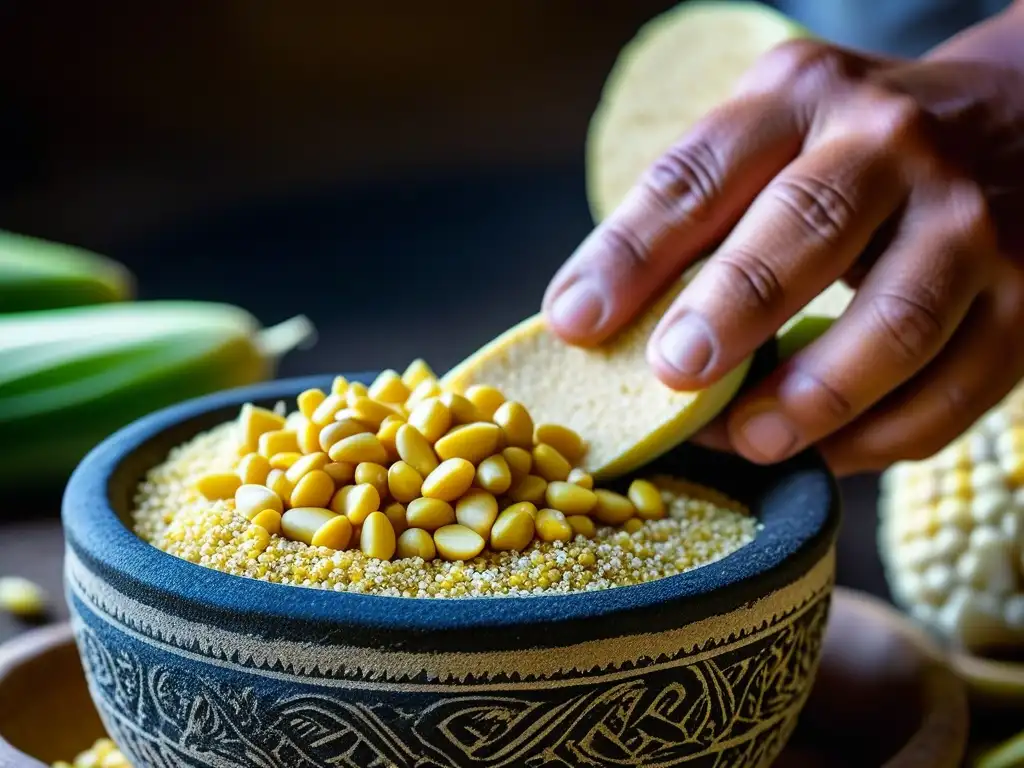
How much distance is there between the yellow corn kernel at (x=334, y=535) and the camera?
491 millimetres

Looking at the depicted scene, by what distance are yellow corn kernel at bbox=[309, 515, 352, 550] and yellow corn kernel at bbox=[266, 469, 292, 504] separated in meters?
0.04

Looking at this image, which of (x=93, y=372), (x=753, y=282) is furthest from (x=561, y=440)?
(x=93, y=372)

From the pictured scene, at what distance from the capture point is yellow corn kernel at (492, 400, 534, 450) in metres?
0.56

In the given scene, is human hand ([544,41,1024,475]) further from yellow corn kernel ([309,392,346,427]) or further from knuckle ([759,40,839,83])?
yellow corn kernel ([309,392,346,427])

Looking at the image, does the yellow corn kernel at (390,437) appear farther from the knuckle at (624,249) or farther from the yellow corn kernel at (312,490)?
the knuckle at (624,249)

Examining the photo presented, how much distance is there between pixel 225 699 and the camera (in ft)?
1.46

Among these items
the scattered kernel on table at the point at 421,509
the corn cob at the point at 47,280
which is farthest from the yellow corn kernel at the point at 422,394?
the corn cob at the point at 47,280

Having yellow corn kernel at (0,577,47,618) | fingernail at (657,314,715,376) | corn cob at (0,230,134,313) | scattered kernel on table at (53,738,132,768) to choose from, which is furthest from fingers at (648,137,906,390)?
corn cob at (0,230,134,313)

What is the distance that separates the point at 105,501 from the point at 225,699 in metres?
0.14

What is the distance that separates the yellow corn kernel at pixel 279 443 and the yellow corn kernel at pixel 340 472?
0.04 meters

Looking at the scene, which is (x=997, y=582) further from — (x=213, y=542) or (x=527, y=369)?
(x=213, y=542)

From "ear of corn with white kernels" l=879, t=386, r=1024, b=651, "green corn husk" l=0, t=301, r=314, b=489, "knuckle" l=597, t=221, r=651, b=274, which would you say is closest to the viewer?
"knuckle" l=597, t=221, r=651, b=274

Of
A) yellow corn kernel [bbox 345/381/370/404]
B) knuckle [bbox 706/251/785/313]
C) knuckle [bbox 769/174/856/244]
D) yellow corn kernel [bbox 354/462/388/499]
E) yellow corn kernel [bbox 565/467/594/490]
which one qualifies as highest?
knuckle [bbox 769/174/856/244]

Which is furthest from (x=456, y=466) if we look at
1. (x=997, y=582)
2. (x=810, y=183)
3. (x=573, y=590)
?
(x=997, y=582)
